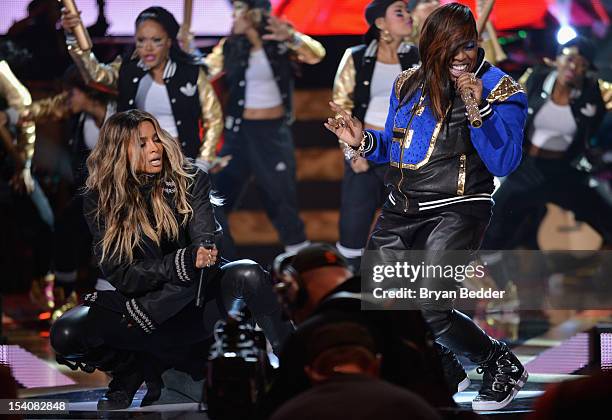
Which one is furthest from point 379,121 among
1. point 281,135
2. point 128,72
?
point 128,72

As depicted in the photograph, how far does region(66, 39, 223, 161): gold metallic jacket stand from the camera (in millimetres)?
6754

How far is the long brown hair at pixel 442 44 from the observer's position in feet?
14.1

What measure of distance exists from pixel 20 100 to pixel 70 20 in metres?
0.67

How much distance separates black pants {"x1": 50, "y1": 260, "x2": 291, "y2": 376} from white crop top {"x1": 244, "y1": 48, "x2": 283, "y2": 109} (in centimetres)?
258

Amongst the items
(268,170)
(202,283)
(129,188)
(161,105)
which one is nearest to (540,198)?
(268,170)

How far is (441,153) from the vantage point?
437cm

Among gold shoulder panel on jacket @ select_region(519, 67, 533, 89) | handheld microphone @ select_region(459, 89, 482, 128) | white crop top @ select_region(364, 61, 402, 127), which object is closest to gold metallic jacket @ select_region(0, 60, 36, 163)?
white crop top @ select_region(364, 61, 402, 127)

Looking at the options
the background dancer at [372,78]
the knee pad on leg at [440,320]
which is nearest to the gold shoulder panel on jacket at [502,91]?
the knee pad on leg at [440,320]

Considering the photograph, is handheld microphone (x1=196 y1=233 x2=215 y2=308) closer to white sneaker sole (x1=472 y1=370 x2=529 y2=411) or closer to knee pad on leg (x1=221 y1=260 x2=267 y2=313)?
knee pad on leg (x1=221 y1=260 x2=267 y2=313)

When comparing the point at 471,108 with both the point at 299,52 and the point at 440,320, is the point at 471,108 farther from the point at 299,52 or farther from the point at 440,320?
the point at 299,52

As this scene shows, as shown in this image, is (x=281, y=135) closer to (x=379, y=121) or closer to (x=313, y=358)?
(x=379, y=121)

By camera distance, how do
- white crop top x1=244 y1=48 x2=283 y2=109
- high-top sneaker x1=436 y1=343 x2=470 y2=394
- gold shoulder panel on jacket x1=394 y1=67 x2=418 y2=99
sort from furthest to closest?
1. white crop top x1=244 y1=48 x2=283 y2=109
2. gold shoulder panel on jacket x1=394 y1=67 x2=418 y2=99
3. high-top sneaker x1=436 y1=343 x2=470 y2=394

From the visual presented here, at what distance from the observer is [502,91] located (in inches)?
169

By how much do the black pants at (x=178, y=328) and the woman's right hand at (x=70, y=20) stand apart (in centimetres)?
274
